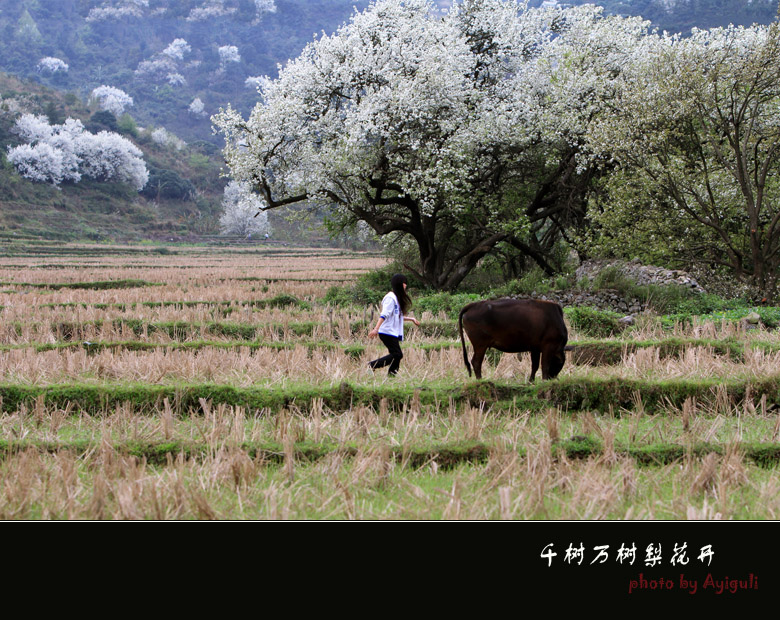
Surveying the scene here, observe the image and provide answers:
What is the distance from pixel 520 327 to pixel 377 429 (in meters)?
2.13

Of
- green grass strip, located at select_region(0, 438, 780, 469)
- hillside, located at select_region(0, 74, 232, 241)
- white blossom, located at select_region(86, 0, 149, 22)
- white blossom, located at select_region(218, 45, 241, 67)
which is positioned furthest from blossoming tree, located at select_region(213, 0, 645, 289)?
white blossom, located at select_region(86, 0, 149, 22)

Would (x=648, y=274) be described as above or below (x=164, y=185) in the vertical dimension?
below

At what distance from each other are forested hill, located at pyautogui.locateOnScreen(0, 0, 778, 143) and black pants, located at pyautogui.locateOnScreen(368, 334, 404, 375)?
118 m

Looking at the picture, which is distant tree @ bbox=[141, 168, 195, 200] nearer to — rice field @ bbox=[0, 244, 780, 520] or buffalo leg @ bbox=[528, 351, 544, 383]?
rice field @ bbox=[0, 244, 780, 520]

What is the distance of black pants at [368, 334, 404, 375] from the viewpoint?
29.9 ft

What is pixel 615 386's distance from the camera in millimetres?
8227

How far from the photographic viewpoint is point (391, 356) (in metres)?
9.23

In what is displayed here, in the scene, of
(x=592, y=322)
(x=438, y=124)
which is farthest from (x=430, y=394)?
(x=438, y=124)

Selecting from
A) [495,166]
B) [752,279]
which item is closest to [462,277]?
[495,166]

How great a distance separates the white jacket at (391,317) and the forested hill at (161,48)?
388 ft

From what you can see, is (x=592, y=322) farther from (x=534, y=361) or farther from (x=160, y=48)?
(x=160, y=48)

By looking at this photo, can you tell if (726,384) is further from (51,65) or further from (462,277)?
(51,65)

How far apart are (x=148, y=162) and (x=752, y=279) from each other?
80629 millimetres

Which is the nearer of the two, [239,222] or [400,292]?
[400,292]
